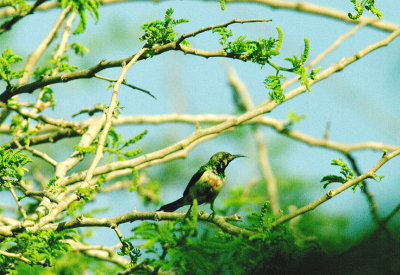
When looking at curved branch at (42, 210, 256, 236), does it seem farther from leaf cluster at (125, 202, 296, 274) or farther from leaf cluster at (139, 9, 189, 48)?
leaf cluster at (139, 9, 189, 48)

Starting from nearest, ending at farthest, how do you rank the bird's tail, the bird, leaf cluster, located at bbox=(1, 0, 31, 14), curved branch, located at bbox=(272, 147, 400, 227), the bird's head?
1. curved branch, located at bbox=(272, 147, 400, 227)
2. leaf cluster, located at bbox=(1, 0, 31, 14)
3. the bird
4. the bird's tail
5. the bird's head

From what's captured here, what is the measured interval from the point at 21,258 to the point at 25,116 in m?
1.89

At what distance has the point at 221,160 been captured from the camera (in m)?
5.69

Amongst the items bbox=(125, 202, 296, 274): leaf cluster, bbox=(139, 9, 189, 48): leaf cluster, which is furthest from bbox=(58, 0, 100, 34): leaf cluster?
bbox=(125, 202, 296, 274): leaf cluster

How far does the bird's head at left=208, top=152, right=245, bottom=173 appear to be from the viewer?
221 inches

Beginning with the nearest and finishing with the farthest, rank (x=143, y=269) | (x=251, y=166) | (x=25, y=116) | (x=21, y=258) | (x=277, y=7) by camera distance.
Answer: (x=143, y=269) → (x=21, y=258) → (x=25, y=116) → (x=277, y=7) → (x=251, y=166)

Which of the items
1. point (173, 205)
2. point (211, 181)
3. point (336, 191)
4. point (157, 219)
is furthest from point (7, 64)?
point (336, 191)

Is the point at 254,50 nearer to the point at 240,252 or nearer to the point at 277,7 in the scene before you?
the point at 240,252

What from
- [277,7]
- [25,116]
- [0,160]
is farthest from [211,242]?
[277,7]

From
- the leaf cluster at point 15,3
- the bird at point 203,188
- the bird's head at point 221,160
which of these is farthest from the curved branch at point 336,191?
the leaf cluster at point 15,3

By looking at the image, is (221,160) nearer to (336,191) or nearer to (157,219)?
(157,219)

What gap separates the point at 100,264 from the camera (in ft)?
19.7

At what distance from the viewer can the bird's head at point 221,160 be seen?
5.61 metres

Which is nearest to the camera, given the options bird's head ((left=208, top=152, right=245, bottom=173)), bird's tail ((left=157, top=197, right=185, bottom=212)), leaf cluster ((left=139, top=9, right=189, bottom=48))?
leaf cluster ((left=139, top=9, right=189, bottom=48))
